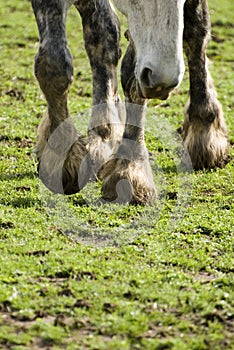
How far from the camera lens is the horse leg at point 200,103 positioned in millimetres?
7684

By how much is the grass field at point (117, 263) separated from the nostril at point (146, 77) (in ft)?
3.61

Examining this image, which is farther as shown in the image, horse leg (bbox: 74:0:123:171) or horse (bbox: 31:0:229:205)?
horse leg (bbox: 74:0:123:171)

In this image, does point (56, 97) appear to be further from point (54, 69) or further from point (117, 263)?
point (117, 263)

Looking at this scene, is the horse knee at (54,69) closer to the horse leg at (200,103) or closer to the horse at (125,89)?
the horse at (125,89)

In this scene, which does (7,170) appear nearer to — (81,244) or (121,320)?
(81,244)

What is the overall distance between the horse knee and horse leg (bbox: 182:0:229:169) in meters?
1.70

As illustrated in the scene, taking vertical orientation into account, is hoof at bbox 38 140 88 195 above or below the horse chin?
below

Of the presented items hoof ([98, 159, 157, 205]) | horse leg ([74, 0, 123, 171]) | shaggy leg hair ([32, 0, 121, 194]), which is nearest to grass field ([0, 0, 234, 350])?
hoof ([98, 159, 157, 205])

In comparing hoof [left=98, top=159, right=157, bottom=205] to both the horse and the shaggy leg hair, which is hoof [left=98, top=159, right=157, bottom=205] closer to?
the horse

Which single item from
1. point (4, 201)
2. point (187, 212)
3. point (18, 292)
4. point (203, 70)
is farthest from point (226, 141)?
point (18, 292)

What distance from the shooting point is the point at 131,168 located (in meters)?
6.47

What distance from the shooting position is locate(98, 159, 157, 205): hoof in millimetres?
6426

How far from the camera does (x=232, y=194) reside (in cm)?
704

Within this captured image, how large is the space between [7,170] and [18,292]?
2.76m
